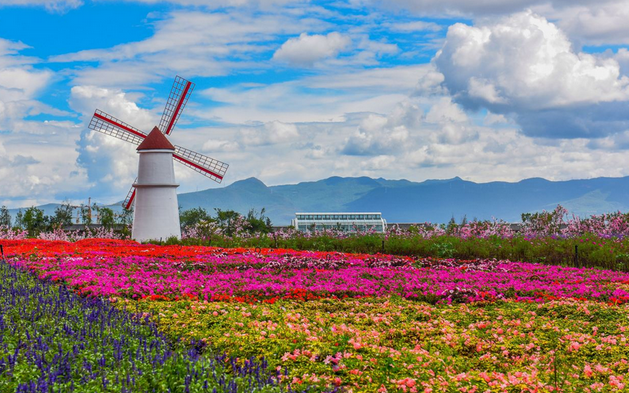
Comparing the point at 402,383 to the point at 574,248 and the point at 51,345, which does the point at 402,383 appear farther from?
the point at 574,248

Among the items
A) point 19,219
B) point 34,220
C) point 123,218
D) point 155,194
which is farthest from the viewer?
point 123,218

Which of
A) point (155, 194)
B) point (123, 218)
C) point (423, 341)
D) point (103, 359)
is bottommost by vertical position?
point (423, 341)

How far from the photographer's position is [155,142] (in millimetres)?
29422

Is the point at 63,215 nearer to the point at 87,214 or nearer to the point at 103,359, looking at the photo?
the point at 87,214

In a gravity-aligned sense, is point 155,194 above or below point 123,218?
above

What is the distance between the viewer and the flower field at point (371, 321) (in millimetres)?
5926

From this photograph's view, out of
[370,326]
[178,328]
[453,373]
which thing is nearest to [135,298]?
[178,328]

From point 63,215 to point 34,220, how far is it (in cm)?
249

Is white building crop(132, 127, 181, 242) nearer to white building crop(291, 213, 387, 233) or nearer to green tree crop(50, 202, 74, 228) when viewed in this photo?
green tree crop(50, 202, 74, 228)

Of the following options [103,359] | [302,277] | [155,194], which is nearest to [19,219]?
[155,194]

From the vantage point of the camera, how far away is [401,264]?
55.9ft

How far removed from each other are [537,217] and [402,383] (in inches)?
910

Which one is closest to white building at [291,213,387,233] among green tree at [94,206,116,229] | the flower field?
green tree at [94,206,116,229]

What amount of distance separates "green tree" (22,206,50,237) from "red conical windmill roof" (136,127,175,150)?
11440 millimetres
